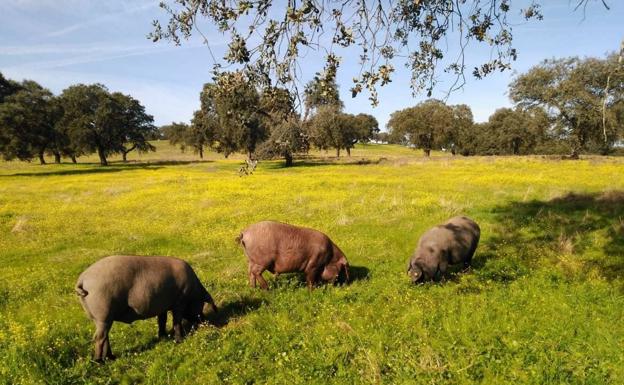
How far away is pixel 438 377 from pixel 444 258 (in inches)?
183

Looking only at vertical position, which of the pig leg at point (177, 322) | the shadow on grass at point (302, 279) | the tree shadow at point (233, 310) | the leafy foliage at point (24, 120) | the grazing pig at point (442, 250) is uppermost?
the leafy foliage at point (24, 120)

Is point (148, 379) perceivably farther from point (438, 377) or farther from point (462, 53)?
point (462, 53)

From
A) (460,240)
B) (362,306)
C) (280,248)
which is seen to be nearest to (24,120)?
(280,248)

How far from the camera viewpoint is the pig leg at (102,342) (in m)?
6.98

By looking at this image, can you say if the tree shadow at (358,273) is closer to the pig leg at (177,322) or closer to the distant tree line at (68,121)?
the pig leg at (177,322)

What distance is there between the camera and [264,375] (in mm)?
6863

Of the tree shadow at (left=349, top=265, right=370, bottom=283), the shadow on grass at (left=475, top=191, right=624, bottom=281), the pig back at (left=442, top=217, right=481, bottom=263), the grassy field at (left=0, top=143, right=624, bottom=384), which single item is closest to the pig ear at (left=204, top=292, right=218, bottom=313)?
the grassy field at (left=0, top=143, right=624, bottom=384)

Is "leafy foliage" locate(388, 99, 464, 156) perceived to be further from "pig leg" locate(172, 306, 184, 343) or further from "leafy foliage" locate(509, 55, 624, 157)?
"pig leg" locate(172, 306, 184, 343)

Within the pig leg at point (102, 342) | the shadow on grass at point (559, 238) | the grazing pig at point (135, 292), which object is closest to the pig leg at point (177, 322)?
the grazing pig at point (135, 292)

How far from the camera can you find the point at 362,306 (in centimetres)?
930

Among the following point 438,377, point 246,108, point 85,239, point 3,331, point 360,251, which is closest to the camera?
point 246,108

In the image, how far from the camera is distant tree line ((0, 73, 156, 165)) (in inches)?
1811

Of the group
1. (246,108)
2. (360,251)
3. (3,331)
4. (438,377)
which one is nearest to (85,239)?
(3,331)

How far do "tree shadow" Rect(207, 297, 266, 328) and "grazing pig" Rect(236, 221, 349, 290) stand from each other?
682mm
